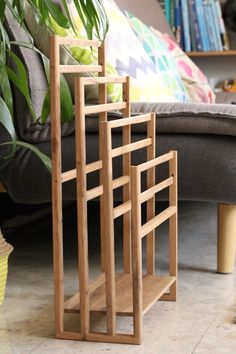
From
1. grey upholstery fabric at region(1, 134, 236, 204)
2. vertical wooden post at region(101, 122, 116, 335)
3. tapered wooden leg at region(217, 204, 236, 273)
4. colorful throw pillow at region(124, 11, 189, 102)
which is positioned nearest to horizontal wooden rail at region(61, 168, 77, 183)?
vertical wooden post at region(101, 122, 116, 335)

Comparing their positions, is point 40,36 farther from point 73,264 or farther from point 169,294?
point 169,294

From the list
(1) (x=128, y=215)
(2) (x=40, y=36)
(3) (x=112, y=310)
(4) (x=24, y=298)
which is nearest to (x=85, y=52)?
(2) (x=40, y=36)

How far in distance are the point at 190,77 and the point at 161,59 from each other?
1.08ft

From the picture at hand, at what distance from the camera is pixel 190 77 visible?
10.9 ft

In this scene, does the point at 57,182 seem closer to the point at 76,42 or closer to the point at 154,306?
the point at 76,42

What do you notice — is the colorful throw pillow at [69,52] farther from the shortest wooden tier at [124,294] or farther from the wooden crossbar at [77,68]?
the shortest wooden tier at [124,294]

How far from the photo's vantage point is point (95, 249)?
2.48 m

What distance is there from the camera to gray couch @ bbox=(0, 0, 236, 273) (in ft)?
6.70

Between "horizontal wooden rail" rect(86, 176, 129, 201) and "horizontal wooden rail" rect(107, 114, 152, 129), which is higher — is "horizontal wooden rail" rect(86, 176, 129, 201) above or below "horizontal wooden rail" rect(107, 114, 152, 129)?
below

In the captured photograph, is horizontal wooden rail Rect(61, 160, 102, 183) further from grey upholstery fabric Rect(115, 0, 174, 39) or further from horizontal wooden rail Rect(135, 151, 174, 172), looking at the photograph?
grey upholstery fabric Rect(115, 0, 174, 39)

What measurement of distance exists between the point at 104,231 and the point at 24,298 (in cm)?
46

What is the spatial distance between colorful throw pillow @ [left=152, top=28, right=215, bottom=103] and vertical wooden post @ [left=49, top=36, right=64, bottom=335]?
1674 millimetres

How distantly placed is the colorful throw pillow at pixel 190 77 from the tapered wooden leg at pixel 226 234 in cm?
114

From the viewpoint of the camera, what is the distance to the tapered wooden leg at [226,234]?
213 cm
